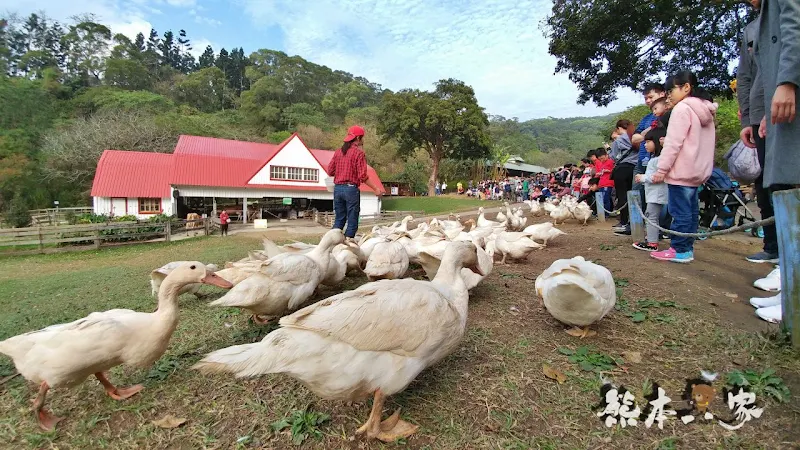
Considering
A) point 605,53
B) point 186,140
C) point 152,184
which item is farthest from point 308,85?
point 605,53

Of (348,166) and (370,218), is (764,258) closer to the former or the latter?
(348,166)

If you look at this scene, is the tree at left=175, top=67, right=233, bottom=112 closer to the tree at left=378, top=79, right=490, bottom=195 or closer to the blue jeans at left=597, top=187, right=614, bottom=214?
the tree at left=378, top=79, right=490, bottom=195

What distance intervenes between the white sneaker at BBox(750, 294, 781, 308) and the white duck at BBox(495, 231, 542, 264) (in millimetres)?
2348

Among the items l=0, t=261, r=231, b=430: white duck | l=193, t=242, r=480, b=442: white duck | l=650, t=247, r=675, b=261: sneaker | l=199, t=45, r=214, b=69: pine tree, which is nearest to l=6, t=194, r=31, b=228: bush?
l=0, t=261, r=231, b=430: white duck

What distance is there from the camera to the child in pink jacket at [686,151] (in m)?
4.23

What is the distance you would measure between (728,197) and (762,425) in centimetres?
663

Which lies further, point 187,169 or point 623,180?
point 187,169

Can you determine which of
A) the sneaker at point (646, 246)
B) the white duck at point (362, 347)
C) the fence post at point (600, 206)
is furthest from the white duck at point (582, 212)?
the white duck at point (362, 347)

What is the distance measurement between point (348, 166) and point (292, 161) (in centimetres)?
2240

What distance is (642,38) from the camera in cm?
1152

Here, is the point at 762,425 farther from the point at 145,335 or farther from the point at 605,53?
the point at 605,53

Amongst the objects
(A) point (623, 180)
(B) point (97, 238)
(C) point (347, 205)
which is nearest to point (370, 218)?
(B) point (97, 238)

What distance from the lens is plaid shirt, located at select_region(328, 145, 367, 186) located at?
588cm

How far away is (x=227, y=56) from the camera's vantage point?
88.8 m
